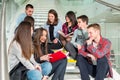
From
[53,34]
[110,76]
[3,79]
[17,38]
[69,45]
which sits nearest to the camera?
[3,79]

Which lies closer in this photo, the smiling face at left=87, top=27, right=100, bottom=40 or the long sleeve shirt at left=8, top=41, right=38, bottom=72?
the long sleeve shirt at left=8, top=41, right=38, bottom=72

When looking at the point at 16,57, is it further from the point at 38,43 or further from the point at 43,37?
the point at 43,37

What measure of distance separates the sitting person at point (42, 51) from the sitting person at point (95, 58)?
31 cm

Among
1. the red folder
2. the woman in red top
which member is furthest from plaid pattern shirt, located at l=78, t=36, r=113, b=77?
the woman in red top

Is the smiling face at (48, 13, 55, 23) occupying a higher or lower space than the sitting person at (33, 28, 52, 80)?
higher

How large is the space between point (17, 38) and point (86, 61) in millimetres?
720

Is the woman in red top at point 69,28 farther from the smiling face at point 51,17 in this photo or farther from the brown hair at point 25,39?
the brown hair at point 25,39

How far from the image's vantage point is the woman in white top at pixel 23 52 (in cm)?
271

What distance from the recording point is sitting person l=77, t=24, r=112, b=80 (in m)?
2.87

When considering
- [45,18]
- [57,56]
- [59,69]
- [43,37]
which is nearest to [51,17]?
[43,37]

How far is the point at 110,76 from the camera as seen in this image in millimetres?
2951

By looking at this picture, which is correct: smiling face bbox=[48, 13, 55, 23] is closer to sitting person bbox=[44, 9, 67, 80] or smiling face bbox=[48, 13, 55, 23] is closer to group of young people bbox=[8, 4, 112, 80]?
sitting person bbox=[44, 9, 67, 80]

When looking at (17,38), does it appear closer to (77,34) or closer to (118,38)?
(77,34)

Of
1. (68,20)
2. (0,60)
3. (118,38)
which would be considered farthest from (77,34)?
(0,60)
